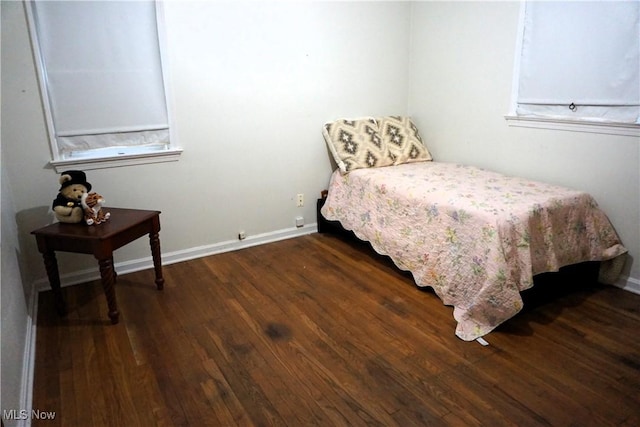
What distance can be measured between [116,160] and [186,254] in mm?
853

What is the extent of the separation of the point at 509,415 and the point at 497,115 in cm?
228

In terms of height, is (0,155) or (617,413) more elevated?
(0,155)

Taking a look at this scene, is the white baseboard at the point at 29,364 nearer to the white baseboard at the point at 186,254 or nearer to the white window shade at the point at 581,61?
the white baseboard at the point at 186,254

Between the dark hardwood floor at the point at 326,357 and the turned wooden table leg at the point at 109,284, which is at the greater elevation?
the turned wooden table leg at the point at 109,284

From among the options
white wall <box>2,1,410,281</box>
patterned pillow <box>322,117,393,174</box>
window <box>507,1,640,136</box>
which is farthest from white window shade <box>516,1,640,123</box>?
white wall <box>2,1,410,281</box>

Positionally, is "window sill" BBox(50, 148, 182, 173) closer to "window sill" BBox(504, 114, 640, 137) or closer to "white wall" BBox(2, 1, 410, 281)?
"white wall" BBox(2, 1, 410, 281)

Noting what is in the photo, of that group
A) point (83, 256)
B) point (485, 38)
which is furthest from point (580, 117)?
point (83, 256)

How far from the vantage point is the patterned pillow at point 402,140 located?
3611 mm

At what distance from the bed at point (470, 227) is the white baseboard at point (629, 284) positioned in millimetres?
56

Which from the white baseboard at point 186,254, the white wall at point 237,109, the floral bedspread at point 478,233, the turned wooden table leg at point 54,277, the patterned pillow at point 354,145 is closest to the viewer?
the floral bedspread at point 478,233

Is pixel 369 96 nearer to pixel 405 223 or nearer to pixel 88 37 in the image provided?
pixel 405 223

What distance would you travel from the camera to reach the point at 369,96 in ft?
12.4

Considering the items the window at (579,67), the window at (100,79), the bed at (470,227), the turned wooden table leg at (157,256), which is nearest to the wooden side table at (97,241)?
the turned wooden table leg at (157,256)

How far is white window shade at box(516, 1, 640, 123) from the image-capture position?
7.95 ft
